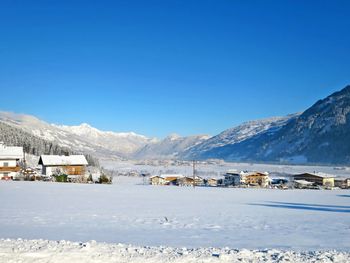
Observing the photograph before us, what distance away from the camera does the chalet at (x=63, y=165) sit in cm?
8694

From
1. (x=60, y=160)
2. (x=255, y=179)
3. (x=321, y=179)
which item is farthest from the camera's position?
(x=321, y=179)

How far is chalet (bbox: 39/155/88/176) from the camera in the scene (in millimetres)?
86938

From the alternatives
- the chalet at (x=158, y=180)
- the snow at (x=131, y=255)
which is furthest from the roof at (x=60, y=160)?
the snow at (x=131, y=255)

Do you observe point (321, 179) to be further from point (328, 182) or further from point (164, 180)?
point (164, 180)

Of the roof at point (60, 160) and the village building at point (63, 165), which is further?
the roof at point (60, 160)

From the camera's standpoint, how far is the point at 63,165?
87375mm

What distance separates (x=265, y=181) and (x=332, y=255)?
337 ft

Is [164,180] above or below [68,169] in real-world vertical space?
below

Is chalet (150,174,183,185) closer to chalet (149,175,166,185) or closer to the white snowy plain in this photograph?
chalet (149,175,166,185)

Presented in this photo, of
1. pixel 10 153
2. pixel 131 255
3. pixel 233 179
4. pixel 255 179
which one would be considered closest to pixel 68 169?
pixel 10 153

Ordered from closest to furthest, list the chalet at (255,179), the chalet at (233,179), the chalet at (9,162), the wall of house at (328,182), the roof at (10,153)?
the chalet at (9,162)
the roof at (10,153)
the chalet at (233,179)
the chalet at (255,179)
the wall of house at (328,182)

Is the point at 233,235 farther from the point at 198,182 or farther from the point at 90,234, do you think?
the point at 198,182

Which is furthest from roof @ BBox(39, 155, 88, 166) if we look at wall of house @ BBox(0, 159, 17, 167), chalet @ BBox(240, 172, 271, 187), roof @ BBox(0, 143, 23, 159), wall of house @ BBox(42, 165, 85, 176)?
chalet @ BBox(240, 172, 271, 187)

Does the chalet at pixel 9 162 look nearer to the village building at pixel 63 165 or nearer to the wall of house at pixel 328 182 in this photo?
the village building at pixel 63 165
